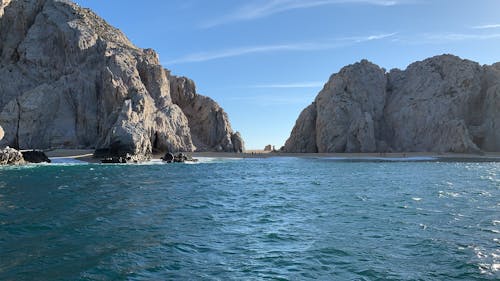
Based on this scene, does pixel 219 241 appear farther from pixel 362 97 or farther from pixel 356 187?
pixel 362 97

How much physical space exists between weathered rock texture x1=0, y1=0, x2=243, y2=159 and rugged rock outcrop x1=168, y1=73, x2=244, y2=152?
13314mm

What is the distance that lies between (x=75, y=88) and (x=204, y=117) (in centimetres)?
3853

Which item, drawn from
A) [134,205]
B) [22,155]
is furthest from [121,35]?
[134,205]

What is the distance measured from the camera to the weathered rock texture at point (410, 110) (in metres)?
89.8

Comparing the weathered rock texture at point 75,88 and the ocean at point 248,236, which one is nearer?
the ocean at point 248,236

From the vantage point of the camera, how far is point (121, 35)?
120 m

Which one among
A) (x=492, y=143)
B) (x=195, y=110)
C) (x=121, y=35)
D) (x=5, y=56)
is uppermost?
(x=121, y=35)

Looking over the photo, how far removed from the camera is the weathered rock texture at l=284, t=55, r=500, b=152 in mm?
89812

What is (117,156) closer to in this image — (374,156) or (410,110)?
(374,156)

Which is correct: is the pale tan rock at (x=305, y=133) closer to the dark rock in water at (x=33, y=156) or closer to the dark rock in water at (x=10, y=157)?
the dark rock in water at (x=33, y=156)

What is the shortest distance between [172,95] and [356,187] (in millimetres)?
90677

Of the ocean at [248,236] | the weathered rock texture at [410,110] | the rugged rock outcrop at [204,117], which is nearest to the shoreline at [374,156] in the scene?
the weathered rock texture at [410,110]

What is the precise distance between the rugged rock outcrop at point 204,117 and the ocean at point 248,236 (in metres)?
86.8

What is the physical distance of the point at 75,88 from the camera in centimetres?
8544
